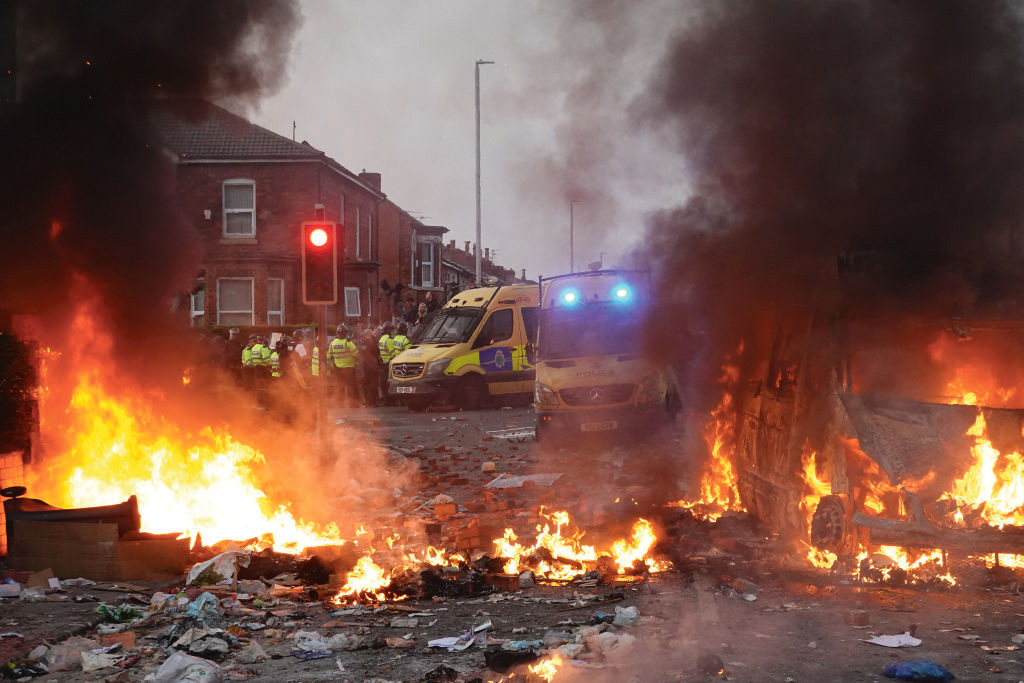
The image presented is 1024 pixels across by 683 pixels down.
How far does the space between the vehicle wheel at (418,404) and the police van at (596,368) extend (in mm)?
6031

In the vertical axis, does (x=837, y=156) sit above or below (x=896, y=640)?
above

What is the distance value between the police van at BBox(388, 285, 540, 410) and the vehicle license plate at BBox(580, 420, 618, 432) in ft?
18.8

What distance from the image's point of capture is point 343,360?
2056cm

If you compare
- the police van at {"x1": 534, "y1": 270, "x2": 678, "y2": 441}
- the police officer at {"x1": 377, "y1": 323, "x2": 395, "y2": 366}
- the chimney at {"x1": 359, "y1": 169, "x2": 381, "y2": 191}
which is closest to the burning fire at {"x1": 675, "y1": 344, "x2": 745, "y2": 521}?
the police van at {"x1": 534, "y1": 270, "x2": 678, "y2": 441}

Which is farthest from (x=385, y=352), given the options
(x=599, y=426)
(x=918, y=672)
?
(x=918, y=672)

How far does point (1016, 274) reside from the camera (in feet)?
24.3

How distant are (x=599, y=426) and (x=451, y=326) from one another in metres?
6.76

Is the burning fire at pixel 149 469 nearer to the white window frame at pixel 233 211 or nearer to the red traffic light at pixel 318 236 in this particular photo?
the red traffic light at pixel 318 236

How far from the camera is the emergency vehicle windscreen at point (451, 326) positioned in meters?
18.4

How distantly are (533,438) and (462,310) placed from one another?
5222mm

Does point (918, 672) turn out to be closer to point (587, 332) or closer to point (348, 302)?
point (587, 332)

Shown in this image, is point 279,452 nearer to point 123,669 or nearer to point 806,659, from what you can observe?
point 123,669

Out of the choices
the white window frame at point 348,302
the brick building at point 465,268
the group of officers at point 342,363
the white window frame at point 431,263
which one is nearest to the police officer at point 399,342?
the group of officers at point 342,363

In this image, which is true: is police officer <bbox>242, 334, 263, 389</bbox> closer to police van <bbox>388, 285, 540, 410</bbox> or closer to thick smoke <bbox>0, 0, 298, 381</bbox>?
police van <bbox>388, 285, 540, 410</bbox>
